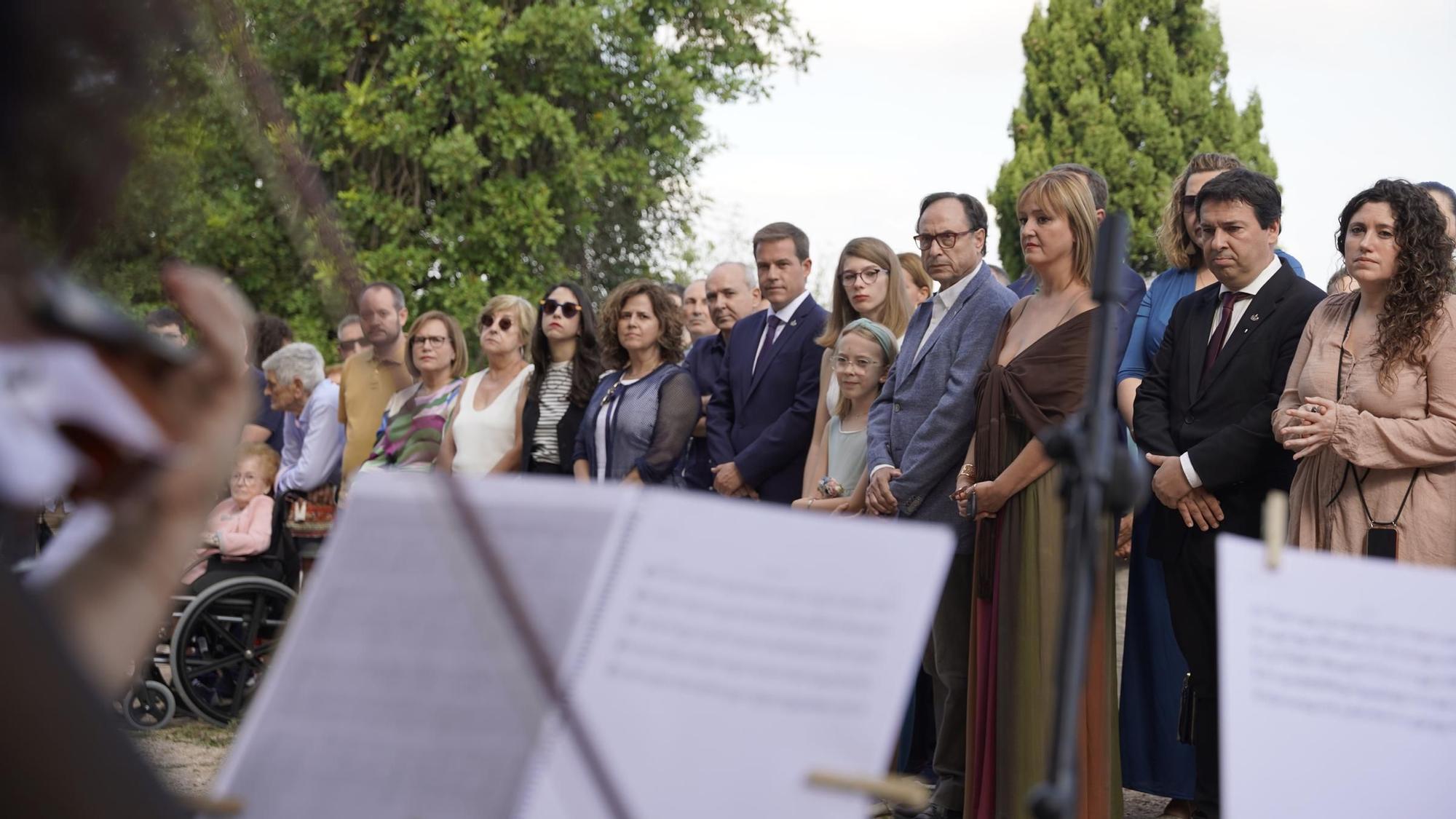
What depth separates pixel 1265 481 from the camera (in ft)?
14.0

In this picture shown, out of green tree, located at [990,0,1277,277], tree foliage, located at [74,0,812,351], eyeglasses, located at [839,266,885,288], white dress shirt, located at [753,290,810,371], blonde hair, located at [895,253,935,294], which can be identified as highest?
green tree, located at [990,0,1277,277]

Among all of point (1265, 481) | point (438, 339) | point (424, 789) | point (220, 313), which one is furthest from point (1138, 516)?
point (220, 313)

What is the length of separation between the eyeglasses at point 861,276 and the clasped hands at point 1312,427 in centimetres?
196

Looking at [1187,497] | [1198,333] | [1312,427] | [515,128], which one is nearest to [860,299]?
[1198,333]

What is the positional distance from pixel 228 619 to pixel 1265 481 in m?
4.47

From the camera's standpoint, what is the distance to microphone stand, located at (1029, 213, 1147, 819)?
1.49 m

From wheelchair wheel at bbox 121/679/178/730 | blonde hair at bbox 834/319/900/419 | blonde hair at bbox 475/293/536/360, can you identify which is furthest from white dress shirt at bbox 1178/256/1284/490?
wheelchair wheel at bbox 121/679/178/730

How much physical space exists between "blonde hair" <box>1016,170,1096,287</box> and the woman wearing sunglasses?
8.09 ft

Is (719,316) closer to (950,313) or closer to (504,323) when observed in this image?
(504,323)

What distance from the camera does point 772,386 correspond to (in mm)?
5734

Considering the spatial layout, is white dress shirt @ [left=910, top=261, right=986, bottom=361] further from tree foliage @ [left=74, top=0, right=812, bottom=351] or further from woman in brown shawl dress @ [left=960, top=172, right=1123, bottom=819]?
tree foliage @ [left=74, top=0, right=812, bottom=351]

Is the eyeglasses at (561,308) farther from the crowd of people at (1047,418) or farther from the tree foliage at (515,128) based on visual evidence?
the tree foliage at (515,128)

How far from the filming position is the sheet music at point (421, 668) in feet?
4.55

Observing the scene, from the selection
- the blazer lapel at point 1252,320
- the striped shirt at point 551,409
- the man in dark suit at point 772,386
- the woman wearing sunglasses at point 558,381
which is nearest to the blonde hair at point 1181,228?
the blazer lapel at point 1252,320
